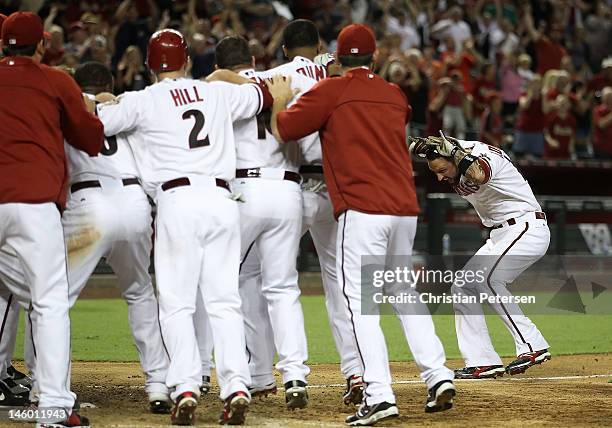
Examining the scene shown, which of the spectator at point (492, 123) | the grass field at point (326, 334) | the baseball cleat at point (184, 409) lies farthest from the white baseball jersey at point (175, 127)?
the spectator at point (492, 123)

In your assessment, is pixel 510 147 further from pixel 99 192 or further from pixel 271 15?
pixel 99 192

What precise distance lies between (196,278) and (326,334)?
5.48 metres

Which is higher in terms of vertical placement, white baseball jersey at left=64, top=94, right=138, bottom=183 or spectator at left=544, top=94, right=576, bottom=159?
white baseball jersey at left=64, top=94, right=138, bottom=183

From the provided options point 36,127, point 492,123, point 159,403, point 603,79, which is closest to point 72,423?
point 159,403

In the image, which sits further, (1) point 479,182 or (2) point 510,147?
(2) point 510,147

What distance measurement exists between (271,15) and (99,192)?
1310 cm

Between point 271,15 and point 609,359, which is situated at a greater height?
point 271,15

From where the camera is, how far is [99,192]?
685 cm

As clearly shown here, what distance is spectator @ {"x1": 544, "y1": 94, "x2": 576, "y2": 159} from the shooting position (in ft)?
63.4

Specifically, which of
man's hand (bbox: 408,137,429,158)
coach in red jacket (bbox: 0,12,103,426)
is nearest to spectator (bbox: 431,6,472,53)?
man's hand (bbox: 408,137,429,158)

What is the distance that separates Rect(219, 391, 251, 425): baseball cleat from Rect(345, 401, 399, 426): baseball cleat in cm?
71

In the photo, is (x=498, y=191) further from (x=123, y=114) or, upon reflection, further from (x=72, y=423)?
(x=72, y=423)

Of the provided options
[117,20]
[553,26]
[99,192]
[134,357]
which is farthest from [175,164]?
[553,26]

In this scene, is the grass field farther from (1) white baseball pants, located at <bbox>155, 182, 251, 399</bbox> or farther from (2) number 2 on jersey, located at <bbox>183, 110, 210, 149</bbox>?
(2) number 2 on jersey, located at <bbox>183, 110, 210, 149</bbox>
